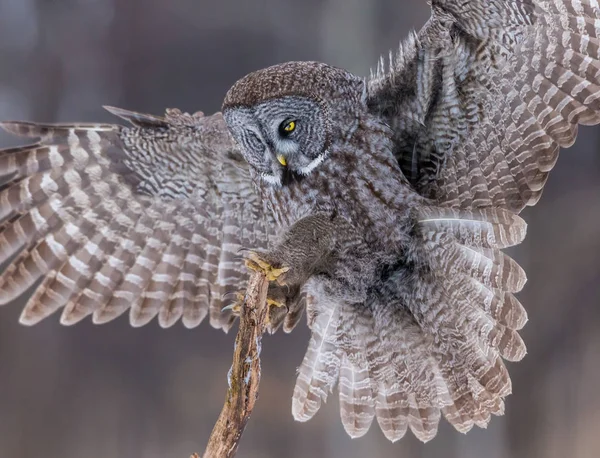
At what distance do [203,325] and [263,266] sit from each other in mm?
1223

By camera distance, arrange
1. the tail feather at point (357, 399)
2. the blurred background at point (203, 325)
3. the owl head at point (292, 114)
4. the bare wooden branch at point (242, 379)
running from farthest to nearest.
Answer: the blurred background at point (203, 325)
the tail feather at point (357, 399)
the owl head at point (292, 114)
the bare wooden branch at point (242, 379)

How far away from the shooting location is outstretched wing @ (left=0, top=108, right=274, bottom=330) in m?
2.05

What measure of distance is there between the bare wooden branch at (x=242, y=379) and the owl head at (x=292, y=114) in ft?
1.61

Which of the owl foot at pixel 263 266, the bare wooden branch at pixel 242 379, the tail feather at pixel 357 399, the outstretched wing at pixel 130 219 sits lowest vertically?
the bare wooden branch at pixel 242 379

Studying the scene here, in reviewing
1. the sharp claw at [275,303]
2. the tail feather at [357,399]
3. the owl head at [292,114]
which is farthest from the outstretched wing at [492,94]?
the tail feather at [357,399]

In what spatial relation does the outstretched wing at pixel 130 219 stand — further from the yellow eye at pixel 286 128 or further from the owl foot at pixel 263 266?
the owl foot at pixel 263 266

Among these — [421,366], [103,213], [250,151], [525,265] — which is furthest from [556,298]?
[103,213]

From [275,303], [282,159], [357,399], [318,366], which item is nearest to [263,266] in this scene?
[275,303]

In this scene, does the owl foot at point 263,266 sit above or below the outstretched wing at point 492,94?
below

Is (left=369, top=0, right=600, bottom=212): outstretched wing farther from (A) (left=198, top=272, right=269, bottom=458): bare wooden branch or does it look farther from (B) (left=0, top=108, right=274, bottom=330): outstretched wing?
(A) (left=198, top=272, right=269, bottom=458): bare wooden branch

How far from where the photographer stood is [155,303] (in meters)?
2.21

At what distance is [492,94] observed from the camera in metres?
1.70

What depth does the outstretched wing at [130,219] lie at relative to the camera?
6.72ft

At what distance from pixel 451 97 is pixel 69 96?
1.58 metres
